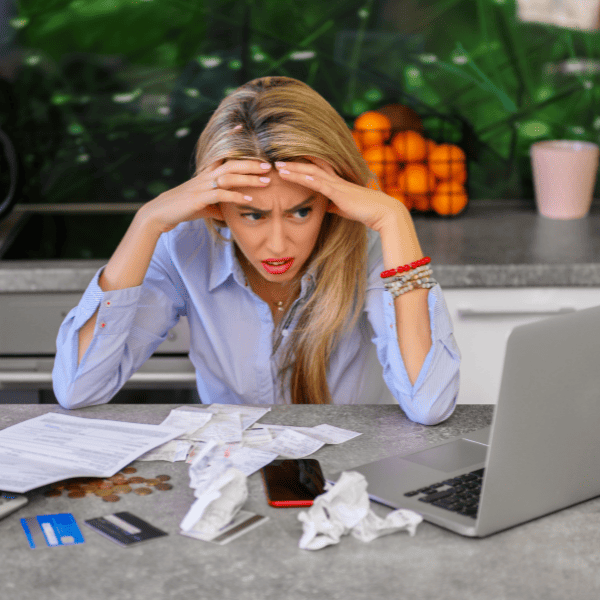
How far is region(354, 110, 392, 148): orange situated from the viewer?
241 cm

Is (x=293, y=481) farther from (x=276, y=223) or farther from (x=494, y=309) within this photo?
(x=494, y=309)

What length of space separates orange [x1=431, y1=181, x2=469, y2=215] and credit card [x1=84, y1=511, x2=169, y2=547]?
5.57ft

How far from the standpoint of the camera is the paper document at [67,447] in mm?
997

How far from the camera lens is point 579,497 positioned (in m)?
0.94

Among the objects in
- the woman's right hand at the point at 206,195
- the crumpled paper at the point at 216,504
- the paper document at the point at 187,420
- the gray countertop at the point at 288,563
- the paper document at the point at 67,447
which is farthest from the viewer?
the woman's right hand at the point at 206,195

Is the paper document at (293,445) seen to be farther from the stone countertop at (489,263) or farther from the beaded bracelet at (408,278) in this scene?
the stone countertop at (489,263)

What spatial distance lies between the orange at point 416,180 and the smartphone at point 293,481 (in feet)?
4.86

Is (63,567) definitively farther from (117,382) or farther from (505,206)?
(505,206)

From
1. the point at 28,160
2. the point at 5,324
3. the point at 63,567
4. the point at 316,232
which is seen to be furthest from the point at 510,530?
the point at 28,160

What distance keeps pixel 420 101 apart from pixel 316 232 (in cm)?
135

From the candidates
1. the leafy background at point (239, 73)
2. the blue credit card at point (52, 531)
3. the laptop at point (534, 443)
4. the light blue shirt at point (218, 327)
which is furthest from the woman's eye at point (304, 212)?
the leafy background at point (239, 73)

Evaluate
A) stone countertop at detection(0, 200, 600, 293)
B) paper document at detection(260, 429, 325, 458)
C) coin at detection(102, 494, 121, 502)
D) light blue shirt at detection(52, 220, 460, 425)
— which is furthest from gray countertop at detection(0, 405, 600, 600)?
stone countertop at detection(0, 200, 600, 293)

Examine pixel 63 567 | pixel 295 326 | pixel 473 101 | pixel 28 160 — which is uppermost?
pixel 473 101

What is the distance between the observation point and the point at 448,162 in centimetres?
239
